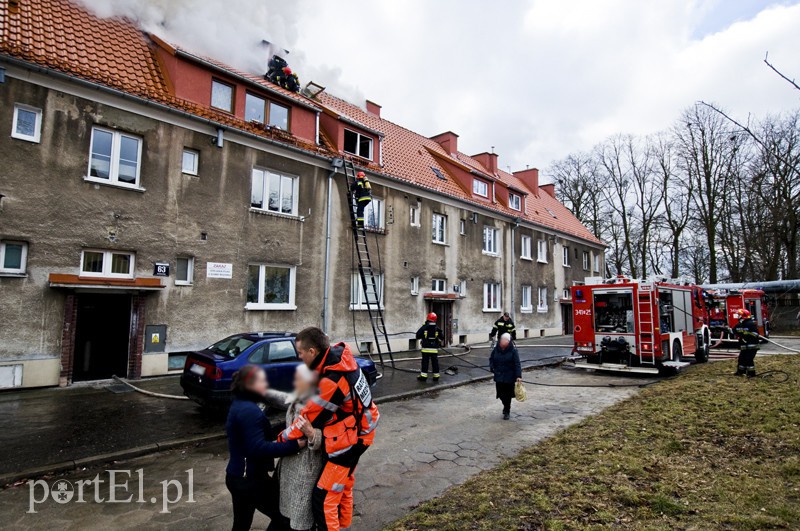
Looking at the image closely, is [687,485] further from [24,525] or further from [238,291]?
[238,291]

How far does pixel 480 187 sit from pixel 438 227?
16.8 feet

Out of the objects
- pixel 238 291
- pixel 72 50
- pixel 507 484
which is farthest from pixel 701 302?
pixel 72 50

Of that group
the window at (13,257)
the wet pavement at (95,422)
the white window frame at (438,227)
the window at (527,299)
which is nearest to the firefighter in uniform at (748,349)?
the wet pavement at (95,422)

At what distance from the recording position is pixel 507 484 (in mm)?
4852

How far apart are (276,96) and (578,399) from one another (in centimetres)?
1215

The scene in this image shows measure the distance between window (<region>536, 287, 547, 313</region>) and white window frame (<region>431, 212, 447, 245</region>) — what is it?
8902mm

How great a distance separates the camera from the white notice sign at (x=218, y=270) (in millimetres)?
11703

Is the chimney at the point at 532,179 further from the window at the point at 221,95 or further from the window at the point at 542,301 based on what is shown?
the window at the point at 221,95

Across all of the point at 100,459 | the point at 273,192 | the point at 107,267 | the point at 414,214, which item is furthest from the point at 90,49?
the point at 414,214

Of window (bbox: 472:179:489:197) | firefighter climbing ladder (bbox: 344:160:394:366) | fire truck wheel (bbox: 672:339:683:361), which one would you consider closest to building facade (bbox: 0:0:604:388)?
firefighter climbing ladder (bbox: 344:160:394:366)

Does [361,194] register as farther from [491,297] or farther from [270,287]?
[491,297]

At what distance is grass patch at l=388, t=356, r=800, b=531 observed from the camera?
399cm

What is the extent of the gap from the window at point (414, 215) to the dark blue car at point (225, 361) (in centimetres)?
1011

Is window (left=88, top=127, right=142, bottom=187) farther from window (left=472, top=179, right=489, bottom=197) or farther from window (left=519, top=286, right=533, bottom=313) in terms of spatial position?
window (left=519, top=286, right=533, bottom=313)
